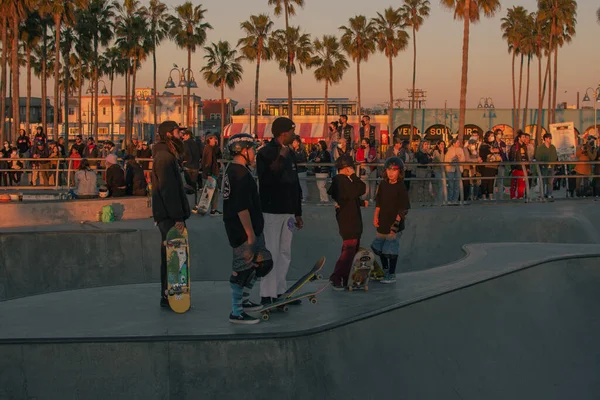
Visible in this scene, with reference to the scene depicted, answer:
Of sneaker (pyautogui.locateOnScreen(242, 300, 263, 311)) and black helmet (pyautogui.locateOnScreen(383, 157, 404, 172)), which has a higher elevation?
black helmet (pyautogui.locateOnScreen(383, 157, 404, 172))

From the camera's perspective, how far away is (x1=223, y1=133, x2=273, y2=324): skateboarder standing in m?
7.08

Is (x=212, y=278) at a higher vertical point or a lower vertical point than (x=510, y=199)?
lower

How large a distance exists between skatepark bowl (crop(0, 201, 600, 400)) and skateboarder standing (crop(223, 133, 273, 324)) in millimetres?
376

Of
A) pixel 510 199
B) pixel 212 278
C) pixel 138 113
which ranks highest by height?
pixel 138 113

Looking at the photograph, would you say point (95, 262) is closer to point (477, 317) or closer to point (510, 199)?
point (477, 317)

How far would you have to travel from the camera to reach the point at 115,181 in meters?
17.1

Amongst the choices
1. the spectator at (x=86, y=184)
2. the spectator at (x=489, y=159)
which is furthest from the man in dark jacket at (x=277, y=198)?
the spectator at (x=489, y=159)

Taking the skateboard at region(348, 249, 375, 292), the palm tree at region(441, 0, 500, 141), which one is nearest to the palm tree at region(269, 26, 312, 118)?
the palm tree at region(441, 0, 500, 141)

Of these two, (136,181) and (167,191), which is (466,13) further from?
(167,191)

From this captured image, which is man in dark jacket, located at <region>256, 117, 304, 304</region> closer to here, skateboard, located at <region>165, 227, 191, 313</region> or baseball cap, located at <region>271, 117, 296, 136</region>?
baseball cap, located at <region>271, 117, 296, 136</region>

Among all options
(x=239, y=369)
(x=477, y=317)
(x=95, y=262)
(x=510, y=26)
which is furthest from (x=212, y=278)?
(x=510, y=26)

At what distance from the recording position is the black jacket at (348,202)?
9.09 metres

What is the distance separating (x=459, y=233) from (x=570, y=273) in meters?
5.99

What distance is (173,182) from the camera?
26.1 ft
